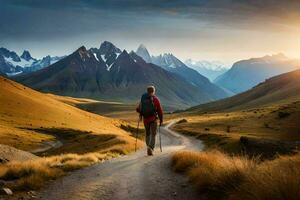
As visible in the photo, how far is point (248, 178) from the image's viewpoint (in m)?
12.0

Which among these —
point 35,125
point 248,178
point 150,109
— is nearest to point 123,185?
point 248,178

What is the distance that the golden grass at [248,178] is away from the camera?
10.3 meters

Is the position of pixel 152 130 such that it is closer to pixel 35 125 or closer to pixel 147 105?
pixel 147 105

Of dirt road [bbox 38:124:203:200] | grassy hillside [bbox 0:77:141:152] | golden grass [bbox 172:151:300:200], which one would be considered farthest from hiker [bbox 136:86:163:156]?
grassy hillside [bbox 0:77:141:152]

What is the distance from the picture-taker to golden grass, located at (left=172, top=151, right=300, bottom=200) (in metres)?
10.3

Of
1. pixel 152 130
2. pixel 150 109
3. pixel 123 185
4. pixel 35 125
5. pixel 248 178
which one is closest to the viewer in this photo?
pixel 248 178

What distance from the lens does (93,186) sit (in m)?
16.2

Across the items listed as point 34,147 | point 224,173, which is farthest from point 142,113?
point 34,147

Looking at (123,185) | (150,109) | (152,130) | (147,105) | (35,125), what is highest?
(147,105)

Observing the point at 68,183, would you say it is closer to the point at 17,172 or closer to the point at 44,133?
the point at 17,172

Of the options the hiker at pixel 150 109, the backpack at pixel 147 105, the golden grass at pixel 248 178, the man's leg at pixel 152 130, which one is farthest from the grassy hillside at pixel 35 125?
the golden grass at pixel 248 178

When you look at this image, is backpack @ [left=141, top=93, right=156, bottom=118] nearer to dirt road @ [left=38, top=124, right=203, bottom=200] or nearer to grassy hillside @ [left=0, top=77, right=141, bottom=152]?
dirt road @ [left=38, top=124, right=203, bottom=200]

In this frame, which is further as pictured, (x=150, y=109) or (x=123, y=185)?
(x=150, y=109)

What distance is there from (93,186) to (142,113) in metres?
10.3
